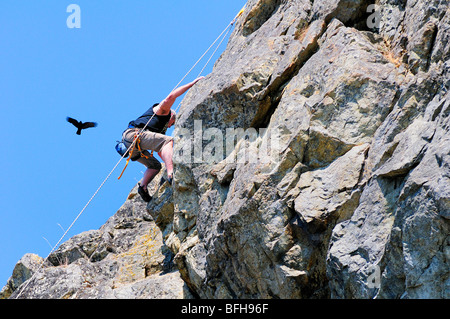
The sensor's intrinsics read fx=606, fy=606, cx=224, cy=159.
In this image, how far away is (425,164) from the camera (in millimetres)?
9164

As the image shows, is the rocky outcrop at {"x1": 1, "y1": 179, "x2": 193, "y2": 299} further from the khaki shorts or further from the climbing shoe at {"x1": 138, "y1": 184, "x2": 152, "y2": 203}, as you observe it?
the khaki shorts

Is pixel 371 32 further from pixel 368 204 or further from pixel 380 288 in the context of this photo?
pixel 380 288

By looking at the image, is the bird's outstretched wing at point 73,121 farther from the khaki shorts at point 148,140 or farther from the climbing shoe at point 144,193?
the climbing shoe at point 144,193

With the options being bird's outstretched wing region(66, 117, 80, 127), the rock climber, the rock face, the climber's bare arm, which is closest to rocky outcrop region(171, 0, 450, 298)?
the rock face

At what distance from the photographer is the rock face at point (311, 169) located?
30.9 feet

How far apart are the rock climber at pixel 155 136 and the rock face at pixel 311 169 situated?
0.79m

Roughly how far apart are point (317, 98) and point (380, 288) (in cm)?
442

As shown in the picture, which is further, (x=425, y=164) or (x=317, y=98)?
(x=317, y=98)

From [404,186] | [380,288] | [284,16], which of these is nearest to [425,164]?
[404,186]

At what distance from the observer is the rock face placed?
370 inches

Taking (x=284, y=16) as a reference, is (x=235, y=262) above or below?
below

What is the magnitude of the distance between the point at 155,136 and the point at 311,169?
238 inches

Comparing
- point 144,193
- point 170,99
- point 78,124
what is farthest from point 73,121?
point 170,99

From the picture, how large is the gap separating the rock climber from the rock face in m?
0.79
